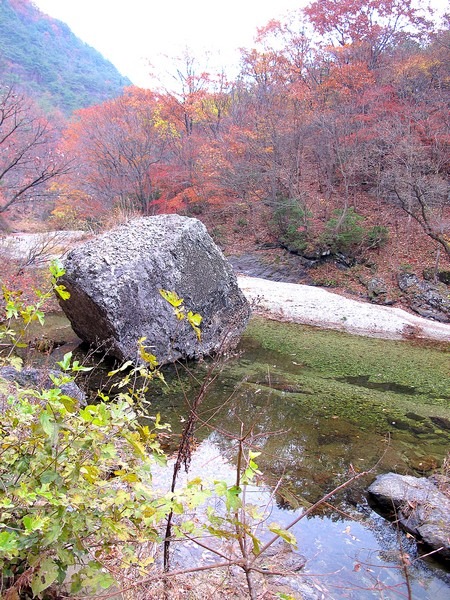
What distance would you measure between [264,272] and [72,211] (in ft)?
39.1

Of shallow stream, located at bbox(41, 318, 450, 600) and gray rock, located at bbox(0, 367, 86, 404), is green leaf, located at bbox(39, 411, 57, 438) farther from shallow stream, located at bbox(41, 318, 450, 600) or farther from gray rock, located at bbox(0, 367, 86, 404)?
gray rock, located at bbox(0, 367, 86, 404)

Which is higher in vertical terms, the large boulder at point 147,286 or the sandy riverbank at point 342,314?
the large boulder at point 147,286

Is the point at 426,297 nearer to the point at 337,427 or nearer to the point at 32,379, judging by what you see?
the point at 337,427

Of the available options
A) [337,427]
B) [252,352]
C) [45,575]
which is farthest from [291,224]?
[45,575]

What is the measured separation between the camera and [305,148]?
2005cm

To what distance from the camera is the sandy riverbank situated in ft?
42.9

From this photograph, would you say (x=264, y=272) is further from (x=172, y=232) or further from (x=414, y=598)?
(x=414, y=598)

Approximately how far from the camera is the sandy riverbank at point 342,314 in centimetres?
1309

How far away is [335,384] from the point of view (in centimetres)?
872

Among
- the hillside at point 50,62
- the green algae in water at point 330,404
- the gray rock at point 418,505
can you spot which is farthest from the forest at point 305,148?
the hillside at point 50,62

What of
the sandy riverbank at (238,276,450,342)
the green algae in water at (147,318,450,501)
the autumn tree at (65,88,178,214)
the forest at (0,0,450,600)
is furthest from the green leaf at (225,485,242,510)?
the autumn tree at (65,88,178,214)

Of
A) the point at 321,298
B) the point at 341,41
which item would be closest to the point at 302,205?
the point at 321,298

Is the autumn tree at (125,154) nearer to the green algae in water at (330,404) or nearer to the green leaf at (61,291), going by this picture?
the green algae in water at (330,404)

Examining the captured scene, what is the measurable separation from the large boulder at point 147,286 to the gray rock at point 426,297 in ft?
26.3
